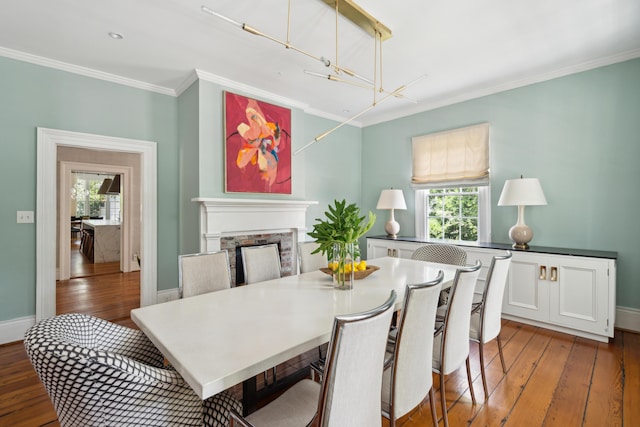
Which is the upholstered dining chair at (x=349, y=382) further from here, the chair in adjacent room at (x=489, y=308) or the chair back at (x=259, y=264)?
the chair back at (x=259, y=264)

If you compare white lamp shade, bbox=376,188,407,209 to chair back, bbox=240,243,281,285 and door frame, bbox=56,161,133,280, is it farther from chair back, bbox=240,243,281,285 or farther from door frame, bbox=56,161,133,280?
door frame, bbox=56,161,133,280

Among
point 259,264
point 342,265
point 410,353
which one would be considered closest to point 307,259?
point 259,264

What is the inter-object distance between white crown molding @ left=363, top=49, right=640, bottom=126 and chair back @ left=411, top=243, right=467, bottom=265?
2.16 m

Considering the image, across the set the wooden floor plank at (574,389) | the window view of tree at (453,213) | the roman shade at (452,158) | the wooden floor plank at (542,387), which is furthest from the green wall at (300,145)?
the wooden floor plank at (542,387)

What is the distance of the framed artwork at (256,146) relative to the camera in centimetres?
350

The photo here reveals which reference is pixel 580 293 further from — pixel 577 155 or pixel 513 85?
pixel 513 85

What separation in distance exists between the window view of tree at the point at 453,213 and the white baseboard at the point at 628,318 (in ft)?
4.78

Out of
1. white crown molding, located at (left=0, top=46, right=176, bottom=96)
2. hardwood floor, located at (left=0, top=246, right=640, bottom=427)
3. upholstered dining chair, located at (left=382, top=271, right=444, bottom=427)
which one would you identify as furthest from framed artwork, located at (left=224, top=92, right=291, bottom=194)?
upholstered dining chair, located at (left=382, top=271, right=444, bottom=427)

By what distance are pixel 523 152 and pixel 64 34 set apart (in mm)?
4573

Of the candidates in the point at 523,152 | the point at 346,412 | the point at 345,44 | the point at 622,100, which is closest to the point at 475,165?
the point at 523,152

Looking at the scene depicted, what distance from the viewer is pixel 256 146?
12.2 feet

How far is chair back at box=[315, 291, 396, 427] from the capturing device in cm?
89

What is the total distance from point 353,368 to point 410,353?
1.55 ft

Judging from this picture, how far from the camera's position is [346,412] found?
97 centimetres
